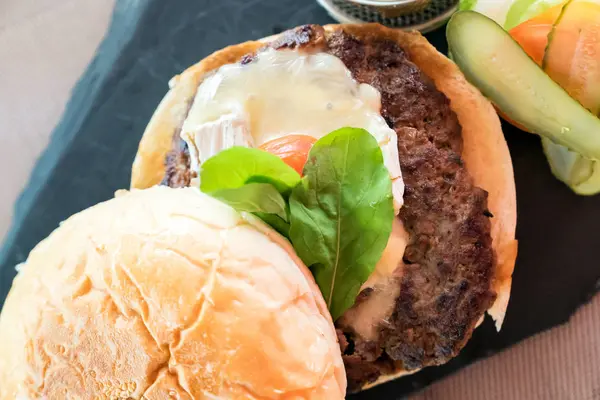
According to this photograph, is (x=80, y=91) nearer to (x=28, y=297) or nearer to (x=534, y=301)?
(x=28, y=297)

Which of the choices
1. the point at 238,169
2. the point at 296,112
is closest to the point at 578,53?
the point at 296,112

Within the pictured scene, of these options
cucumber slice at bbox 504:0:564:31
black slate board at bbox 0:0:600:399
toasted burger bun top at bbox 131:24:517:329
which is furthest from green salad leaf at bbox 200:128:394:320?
cucumber slice at bbox 504:0:564:31

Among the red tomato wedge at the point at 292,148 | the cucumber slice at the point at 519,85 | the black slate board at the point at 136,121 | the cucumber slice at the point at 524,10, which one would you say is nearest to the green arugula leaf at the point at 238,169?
the red tomato wedge at the point at 292,148

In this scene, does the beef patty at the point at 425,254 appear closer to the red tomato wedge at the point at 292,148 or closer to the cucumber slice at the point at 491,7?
the red tomato wedge at the point at 292,148

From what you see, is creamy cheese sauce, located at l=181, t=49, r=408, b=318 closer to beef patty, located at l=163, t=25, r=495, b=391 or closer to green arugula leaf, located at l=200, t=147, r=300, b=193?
beef patty, located at l=163, t=25, r=495, b=391

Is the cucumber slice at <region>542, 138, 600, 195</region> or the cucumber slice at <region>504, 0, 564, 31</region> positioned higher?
the cucumber slice at <region>504, 0, 564, 31</region>

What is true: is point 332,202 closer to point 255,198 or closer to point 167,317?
point 255,198

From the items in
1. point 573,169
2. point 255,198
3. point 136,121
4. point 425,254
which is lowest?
point 573,169

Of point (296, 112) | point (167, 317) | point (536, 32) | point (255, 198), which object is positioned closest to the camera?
point (167, 317)
